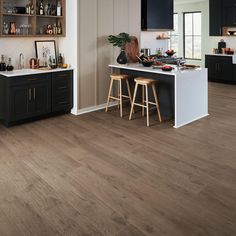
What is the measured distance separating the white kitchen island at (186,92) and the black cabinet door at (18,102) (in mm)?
1923

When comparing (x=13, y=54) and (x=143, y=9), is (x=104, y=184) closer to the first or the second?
(x=13, y=54)

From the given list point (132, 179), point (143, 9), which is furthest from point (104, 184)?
point (143, 9)

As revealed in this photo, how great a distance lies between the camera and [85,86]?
19.1 feet

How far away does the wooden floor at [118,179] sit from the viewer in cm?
244

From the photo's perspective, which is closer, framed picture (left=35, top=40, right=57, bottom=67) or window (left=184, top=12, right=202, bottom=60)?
framed picture (left=35, top=40, right=57, bottom=67)

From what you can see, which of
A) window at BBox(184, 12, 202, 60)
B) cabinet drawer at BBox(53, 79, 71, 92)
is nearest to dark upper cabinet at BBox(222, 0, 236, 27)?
window at BBox(184, 12, 202, 60)

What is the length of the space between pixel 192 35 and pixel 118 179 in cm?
913

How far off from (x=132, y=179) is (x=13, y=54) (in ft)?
11.5

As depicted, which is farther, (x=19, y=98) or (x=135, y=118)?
(x=135, y=118)

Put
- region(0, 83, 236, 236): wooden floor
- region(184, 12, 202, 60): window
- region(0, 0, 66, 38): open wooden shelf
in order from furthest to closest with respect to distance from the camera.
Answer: region(184, 12, 202, 60): window → region(0, 0, 66, 38): open wooden shelf → region(0, 83, 236, 236): wooden floor

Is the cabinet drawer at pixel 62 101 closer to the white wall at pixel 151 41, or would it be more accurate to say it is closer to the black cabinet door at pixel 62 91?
the black cabinet door at pixel 62 91

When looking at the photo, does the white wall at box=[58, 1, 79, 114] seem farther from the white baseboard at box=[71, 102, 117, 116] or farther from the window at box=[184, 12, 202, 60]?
the window at box=[184, 12, 202, 60]

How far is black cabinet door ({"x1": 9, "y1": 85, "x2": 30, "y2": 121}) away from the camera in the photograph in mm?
4902

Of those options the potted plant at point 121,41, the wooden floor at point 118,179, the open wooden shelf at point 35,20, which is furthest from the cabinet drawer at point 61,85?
the potted plant at point 121,41
